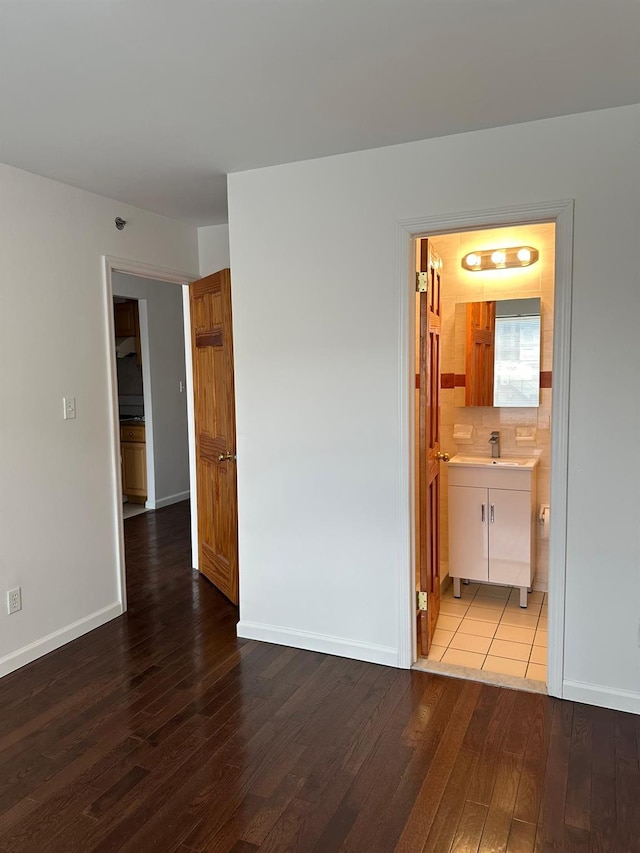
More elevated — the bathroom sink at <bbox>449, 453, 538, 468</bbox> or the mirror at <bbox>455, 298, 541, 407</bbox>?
the mirror at <bbox>455, 298, 541, 407</bbox>

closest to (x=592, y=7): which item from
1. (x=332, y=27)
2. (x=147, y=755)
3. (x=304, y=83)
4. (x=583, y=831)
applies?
(x=332, y=27)

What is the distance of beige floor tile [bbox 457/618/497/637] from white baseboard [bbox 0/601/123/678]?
204 centimetres

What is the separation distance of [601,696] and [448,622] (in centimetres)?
107

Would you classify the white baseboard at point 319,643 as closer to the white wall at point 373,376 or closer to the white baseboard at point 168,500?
the white wall at point 373,376

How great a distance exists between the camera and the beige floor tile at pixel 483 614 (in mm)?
3588

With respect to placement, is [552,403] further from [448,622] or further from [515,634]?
[448,622]

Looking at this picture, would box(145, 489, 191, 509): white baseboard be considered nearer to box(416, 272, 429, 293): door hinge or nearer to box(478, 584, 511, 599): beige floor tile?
box(478, 584, 511, 599): beige floor tile

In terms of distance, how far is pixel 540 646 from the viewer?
3.20 metres

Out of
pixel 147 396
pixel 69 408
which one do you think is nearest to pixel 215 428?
pixel 69 408

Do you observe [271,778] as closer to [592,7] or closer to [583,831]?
[583,831]

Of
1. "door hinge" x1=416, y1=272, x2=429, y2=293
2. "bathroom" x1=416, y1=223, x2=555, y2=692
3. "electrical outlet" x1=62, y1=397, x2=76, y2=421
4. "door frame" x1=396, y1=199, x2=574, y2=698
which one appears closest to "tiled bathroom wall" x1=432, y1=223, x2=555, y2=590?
"bathroom" x1=416, y1=223, x2=555, y2=692

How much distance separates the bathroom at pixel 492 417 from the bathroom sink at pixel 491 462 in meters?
0.05

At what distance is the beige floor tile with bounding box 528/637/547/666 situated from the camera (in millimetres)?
3043

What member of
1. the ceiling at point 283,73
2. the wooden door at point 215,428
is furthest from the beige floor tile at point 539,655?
the ceiling at point 283,73
